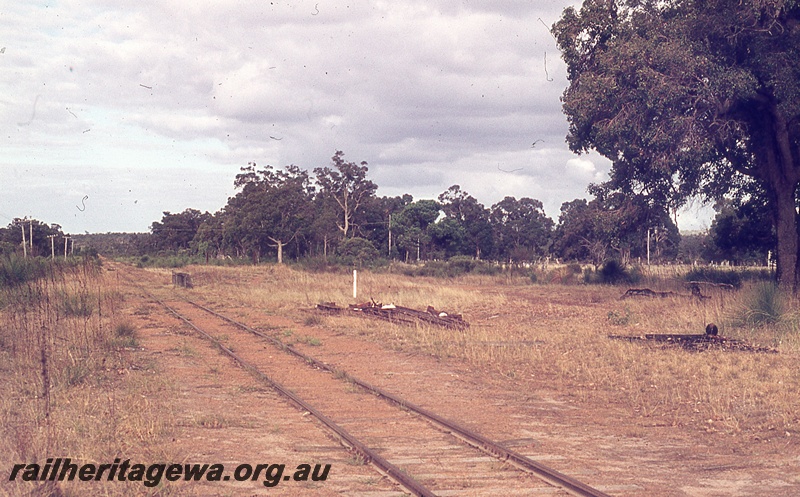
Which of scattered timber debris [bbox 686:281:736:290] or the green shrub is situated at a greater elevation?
the green shrub

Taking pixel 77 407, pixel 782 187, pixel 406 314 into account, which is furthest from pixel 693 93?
pixel 77 407

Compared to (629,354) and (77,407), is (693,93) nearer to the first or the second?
(629,354)

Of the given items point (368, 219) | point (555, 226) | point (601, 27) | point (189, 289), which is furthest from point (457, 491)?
point (555, 226)

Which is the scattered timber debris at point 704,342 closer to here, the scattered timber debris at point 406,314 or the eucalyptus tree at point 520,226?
the scattered timber debris at point 406,314

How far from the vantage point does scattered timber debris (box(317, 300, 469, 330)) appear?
20.2 meters

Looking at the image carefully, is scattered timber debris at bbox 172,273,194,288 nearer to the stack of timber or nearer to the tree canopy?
the tree canopy

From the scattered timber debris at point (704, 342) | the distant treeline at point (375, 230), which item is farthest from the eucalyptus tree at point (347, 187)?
the scattered timber debris at point (704, 342)

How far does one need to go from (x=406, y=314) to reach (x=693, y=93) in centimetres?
1217

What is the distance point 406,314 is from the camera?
22.1m

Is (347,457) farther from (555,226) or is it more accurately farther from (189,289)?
(555,226)

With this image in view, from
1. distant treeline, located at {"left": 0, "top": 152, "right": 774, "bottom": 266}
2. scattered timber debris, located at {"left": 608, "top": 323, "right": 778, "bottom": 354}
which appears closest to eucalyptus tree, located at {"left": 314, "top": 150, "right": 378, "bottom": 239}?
distant treeline, located at {"left": 0, "top": 152, "right": 774, "bottom": 266}

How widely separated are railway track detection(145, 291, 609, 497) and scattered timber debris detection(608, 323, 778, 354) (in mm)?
7040

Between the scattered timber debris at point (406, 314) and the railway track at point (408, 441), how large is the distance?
644 centimetres

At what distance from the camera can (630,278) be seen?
39.5 metres
